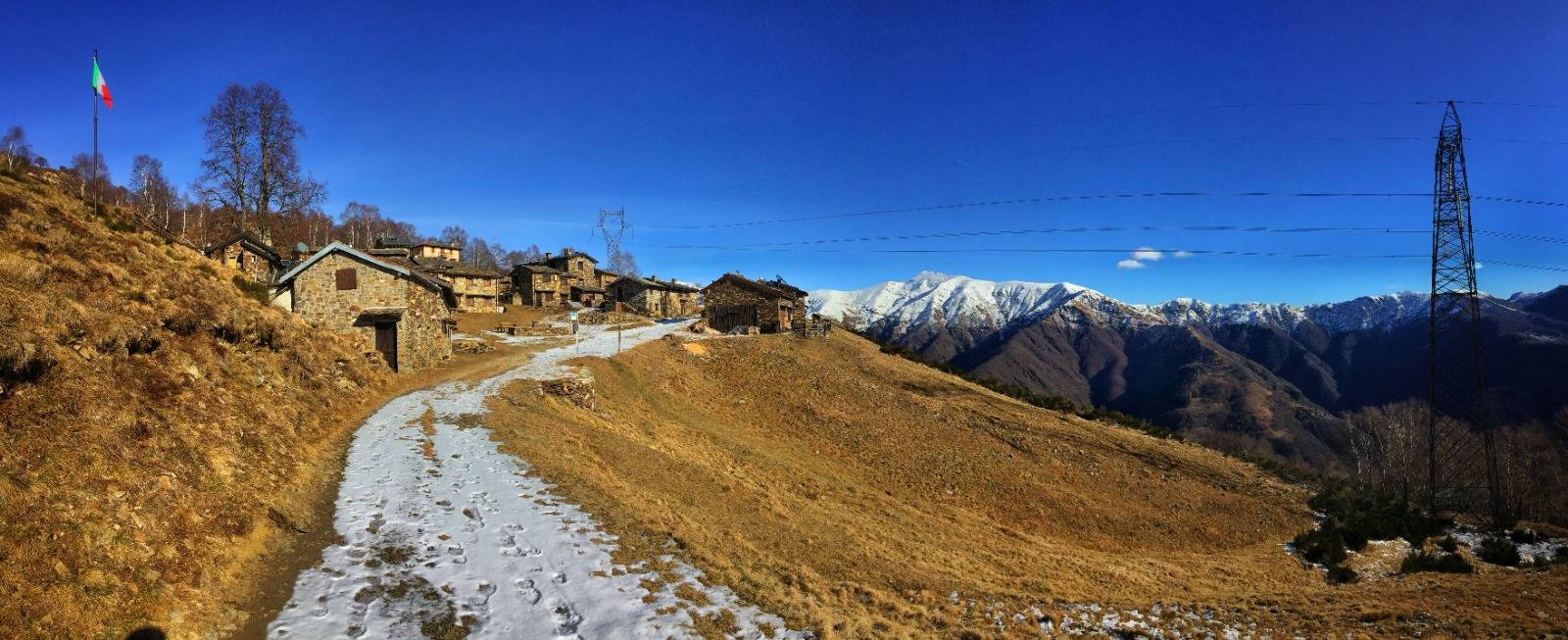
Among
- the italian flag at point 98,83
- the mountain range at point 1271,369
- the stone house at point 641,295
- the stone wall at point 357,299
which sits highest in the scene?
the italian flag at point 98,83

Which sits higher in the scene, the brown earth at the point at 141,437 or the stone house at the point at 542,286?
the stone house at the point at 542,286

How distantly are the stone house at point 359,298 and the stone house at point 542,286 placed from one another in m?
49.6

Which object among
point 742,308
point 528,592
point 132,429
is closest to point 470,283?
point 742,308

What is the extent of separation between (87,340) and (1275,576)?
3010cm

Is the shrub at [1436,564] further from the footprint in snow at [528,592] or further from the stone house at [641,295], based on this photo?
the stone house at [641,295]

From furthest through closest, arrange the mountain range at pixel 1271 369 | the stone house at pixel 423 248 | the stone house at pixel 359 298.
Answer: the mountain range at pixel 1271 369 → the stone house at pixel 423 248 → the stone house at pixel 359 298

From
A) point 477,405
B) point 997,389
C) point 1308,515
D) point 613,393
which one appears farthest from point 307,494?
point 997,389

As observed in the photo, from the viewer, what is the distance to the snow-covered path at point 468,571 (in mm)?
6828

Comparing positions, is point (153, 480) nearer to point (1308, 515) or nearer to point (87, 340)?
point (87, 340)

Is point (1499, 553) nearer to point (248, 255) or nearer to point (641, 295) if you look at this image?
point (248, 255)

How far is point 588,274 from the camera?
80.2 meters

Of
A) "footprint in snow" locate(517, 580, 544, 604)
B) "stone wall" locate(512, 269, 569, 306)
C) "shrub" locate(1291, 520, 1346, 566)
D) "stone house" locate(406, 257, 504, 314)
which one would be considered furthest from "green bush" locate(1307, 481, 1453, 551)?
"stone wall" locate(512, 269, 569, 306)

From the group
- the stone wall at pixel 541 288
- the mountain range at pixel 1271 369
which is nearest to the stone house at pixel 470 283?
the stone wall at pixel 541 288

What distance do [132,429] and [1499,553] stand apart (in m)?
38.5
